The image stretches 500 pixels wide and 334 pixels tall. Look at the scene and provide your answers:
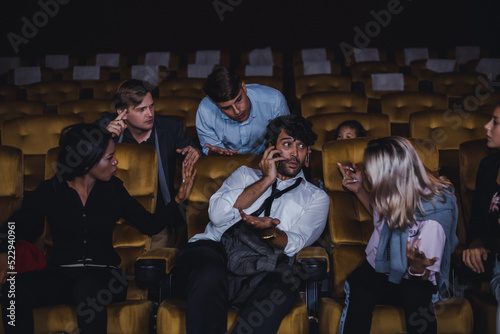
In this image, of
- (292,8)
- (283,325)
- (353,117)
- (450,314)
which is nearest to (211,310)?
(283,325)

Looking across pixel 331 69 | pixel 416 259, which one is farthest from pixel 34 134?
pixel 331 69

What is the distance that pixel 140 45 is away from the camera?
6.61 m

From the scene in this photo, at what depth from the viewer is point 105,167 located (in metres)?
1.81

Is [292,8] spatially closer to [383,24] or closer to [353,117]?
[383,24]

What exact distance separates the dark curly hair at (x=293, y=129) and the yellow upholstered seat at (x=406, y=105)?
1401 mm

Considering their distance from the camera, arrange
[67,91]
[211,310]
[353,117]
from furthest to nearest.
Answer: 1. [67,91]
2. [353,117]
3. [211,310]

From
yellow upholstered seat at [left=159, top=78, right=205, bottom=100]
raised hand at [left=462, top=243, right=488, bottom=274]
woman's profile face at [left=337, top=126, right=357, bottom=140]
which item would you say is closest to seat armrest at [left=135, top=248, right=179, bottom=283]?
raised hand at [left=462, top=243, right=488, bottom=274]

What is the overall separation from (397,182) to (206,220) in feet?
2.61

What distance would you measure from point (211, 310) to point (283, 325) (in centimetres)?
23

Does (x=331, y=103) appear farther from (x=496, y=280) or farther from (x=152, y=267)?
(x=152, y=267)

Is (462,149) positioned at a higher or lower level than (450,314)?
higher

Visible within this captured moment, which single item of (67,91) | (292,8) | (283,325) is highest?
(292,8)

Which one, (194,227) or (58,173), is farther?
(194,227)

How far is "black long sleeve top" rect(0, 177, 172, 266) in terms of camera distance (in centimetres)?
178
